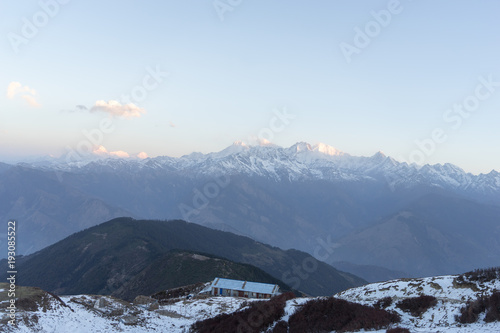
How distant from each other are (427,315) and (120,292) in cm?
17577

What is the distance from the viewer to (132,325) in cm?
4609

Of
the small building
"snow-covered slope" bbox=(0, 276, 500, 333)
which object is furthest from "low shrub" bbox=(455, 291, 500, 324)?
the small building

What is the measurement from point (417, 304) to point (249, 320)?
17.1 m

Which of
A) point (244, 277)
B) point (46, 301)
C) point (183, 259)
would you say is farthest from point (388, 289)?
point (183, 259)

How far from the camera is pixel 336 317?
3466 centimetres

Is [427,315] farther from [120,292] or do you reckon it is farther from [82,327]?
[120,292]

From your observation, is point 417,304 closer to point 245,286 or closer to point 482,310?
point 482,310

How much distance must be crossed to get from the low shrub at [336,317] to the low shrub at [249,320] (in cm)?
261

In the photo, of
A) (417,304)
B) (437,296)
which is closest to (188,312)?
(417,304)

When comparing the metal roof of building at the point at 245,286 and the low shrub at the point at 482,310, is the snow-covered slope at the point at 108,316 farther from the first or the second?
the low shrub at the point at 482,310

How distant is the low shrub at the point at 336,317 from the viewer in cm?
3172

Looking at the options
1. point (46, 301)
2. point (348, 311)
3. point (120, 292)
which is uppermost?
point (46, 301)

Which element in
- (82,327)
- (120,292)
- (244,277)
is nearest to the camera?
(82,327)

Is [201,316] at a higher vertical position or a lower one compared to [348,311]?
lower
